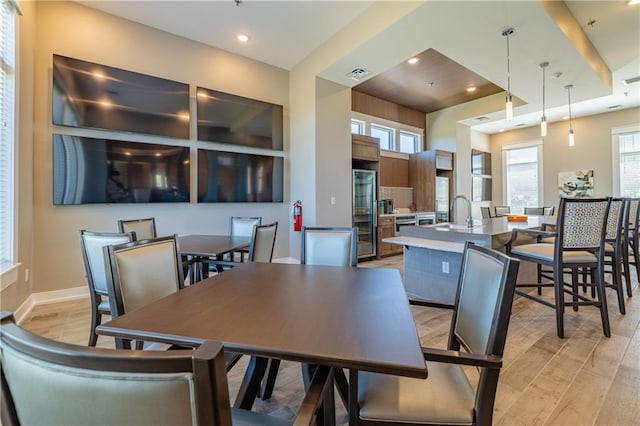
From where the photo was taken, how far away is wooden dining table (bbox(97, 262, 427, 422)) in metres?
0.77

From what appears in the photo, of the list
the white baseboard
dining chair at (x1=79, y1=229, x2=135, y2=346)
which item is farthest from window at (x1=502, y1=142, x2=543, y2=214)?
the white baseboard

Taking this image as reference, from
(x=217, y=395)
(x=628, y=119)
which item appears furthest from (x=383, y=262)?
(x=628, y=119)

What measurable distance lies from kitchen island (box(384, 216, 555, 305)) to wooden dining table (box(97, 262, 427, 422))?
1684mm

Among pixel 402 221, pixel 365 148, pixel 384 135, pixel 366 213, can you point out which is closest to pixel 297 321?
pixel 366 213

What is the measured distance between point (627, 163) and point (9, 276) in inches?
412

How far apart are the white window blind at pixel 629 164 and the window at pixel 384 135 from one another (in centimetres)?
516

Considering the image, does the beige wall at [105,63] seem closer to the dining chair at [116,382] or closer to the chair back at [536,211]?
the dining chair at [116,382]

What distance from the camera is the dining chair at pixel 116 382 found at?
410mm

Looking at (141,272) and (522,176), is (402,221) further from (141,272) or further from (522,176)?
(141,272)

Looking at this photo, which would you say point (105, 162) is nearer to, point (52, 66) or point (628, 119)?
point (52, 66)

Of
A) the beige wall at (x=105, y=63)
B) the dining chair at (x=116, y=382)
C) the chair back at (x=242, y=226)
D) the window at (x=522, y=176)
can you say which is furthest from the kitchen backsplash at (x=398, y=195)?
the dining chair at (x=116, y=382)

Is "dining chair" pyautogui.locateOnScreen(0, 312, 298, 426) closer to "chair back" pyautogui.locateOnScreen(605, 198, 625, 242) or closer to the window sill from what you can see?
the window sill

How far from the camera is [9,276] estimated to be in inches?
97.8

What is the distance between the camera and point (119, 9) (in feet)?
11.3
